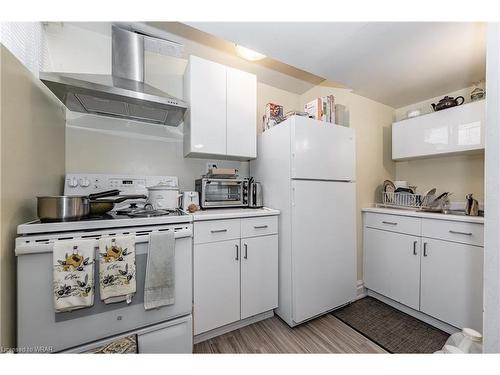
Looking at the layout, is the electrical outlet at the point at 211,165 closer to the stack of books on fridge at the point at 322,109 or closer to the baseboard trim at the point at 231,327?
the stack of books on fridge at the point at 322,109

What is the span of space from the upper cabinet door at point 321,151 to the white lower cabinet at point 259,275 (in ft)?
2.06

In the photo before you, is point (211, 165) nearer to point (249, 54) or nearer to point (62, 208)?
point (249, 54)

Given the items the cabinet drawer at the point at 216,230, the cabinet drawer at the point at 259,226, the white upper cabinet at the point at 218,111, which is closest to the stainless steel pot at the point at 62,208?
the cabinet drawer at the point at 216,230

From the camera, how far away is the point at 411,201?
6.72 feet

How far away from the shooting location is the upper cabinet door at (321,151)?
5.12 ft

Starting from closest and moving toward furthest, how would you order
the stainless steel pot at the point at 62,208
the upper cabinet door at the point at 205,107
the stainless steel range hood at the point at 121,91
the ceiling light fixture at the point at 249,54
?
the stainless steel pot at the point at 62,208
the stainless steel range hood at the point at 121,91
the upper cabinet door at the point at 205,107
the ceiling light fixture at the point at 249,54

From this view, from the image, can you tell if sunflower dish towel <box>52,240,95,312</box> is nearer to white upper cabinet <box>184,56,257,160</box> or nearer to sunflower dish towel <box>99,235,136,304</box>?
sunflower dish towel <box>99,235,136,304</box>

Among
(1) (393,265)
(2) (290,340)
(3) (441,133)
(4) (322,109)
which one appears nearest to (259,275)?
(2) (290,340)

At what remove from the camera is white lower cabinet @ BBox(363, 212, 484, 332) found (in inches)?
54.9

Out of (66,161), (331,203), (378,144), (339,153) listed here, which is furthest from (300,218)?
(66,161)

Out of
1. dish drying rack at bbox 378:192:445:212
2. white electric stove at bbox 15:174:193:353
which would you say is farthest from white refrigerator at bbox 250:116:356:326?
white electric stove at bbox 15:174:193:353

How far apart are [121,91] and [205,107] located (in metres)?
0.61

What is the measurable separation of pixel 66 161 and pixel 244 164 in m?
1.54
